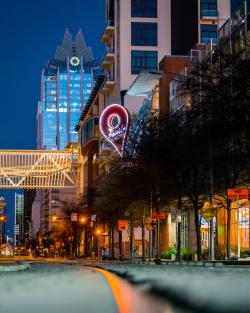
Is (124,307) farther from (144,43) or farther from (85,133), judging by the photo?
(85,133)

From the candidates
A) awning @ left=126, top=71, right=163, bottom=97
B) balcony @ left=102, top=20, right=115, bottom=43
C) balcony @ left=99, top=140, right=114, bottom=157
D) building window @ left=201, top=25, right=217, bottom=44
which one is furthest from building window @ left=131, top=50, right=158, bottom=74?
balcony @ left=99, top=140, right=114, bottom=157

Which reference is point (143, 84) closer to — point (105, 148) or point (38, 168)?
point (105, 148)

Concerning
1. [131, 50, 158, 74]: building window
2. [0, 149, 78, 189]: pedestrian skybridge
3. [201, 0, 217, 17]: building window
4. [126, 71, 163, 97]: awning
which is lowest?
[0, 149, 78, 189]: pedestrian skybridge

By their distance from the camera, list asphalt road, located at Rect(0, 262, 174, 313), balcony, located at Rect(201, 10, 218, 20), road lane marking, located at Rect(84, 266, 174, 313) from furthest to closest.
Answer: balcony, located at Rect(201, 10, 218, 20), asphalt road, located at Rect(0, 262, 174, 313), road lane marking, located at Rect(84, 266, 174, 313)

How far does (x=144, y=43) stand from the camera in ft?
392

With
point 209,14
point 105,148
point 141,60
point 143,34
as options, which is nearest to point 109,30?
point 143,34

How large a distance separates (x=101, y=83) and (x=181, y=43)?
2148 centimetres

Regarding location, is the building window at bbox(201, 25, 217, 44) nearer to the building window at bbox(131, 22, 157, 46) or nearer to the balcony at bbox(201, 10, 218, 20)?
the balcony at bbox(201, 10, 218, 20)

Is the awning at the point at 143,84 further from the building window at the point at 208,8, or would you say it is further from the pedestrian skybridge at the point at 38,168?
the pedestrian skybridge at the point at 38,168

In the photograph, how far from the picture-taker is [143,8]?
11981cm

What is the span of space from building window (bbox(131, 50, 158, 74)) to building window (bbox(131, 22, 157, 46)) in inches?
55.9

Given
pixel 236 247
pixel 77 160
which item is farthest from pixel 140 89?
pixel 77 160

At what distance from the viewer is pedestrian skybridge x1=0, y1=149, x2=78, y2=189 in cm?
13731

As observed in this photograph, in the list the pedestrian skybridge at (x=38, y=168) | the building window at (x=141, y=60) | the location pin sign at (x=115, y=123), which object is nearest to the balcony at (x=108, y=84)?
the building window at (x=141, y=60)
